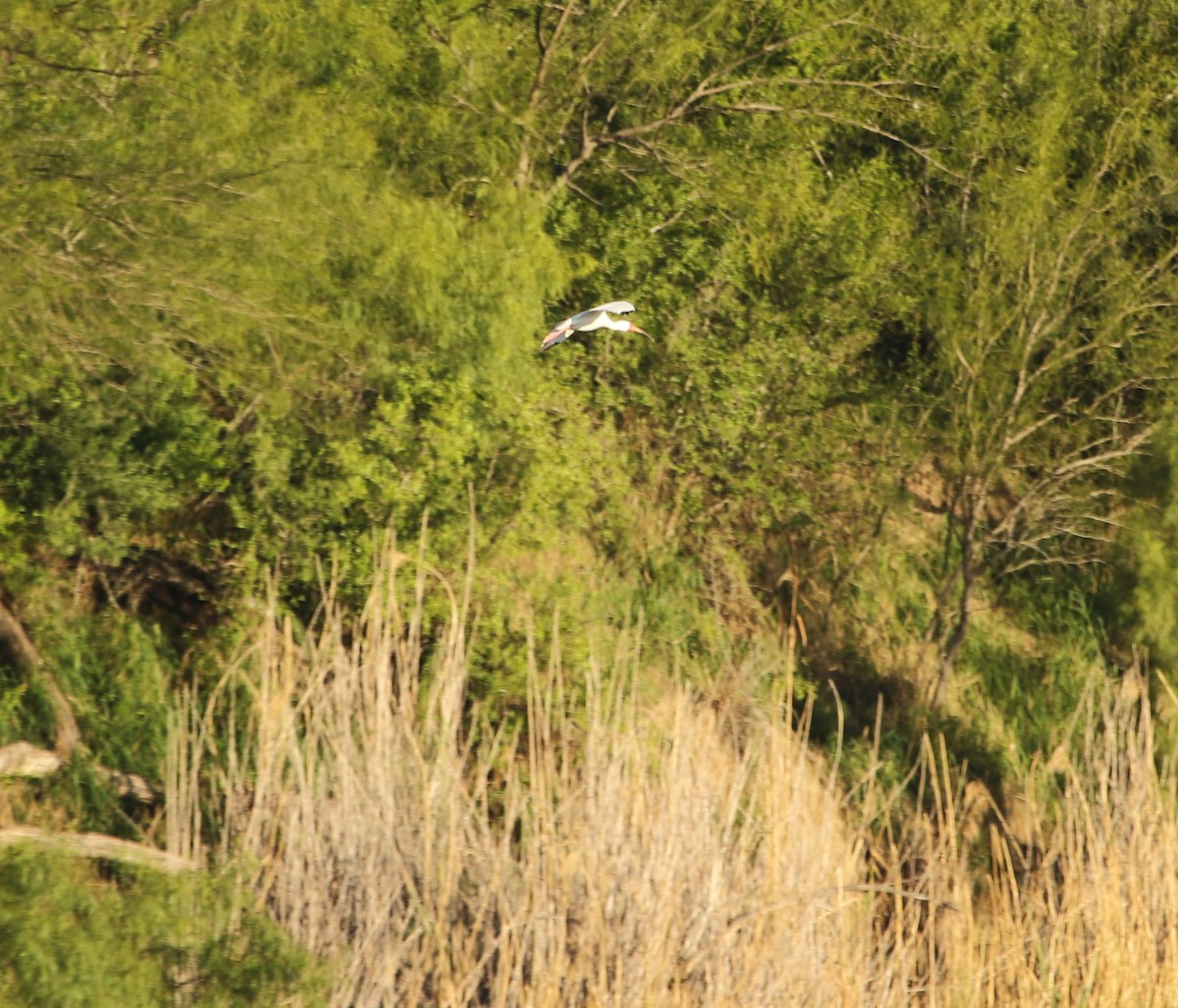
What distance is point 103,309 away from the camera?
730 centimetres

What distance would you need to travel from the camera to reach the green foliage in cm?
574

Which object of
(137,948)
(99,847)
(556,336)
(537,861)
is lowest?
(99,847)

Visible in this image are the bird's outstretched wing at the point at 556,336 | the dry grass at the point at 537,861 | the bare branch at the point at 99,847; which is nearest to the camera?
the bird's outstretched wing at the point at 556,336

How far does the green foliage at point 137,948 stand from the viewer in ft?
18.8

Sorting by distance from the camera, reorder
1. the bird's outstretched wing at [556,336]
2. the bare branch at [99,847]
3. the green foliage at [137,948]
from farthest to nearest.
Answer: the bare branch at [99,847] → the bird's outstretched wing at [556,336] → the green foliage at [137,948]

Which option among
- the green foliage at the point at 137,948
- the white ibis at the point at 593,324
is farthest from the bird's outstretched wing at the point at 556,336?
the green foliage at the point at 137,948

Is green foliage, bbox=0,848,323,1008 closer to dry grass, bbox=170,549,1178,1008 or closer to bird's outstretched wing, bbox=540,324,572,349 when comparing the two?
dry grass, bbox=170,549,1178,1008

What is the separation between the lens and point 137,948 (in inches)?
235

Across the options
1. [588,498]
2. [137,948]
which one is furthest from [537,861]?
[588,498]

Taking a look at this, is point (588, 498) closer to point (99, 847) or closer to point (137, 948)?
point (99, 847)

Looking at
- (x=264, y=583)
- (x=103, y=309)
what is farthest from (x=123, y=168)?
(x=264, y=583)

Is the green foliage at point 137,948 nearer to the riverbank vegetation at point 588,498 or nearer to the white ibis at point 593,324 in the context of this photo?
the riverbank vegetation at point 588,498

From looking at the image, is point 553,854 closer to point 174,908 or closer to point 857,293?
point 174,908

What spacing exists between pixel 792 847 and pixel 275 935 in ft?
5.97
